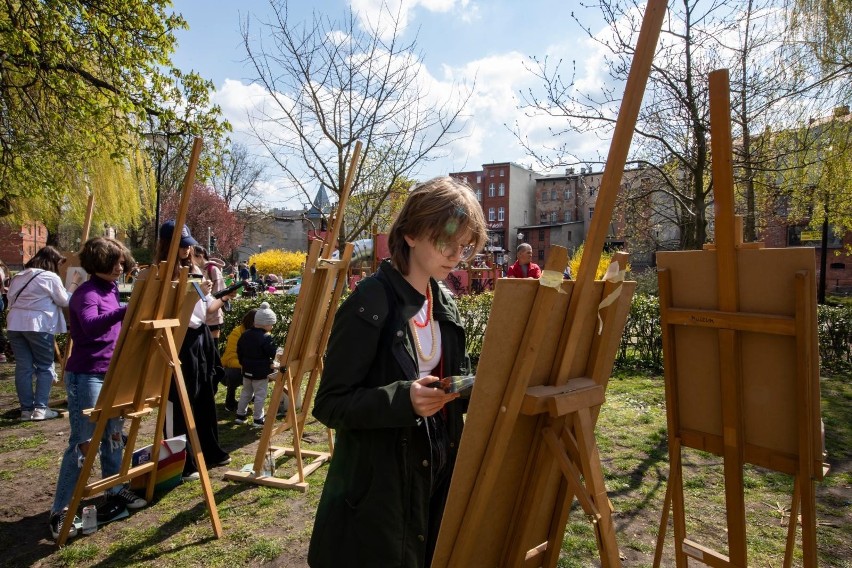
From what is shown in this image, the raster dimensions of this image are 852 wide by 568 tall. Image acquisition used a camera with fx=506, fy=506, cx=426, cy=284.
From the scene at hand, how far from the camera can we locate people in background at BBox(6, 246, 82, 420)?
570cm

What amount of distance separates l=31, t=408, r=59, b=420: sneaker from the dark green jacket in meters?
6.14

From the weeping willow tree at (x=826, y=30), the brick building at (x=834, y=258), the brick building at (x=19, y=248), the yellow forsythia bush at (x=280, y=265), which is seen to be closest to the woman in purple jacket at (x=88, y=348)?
the weeping willow tree at (x=826, y=30)

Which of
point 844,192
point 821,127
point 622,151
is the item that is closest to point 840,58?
point 821,127

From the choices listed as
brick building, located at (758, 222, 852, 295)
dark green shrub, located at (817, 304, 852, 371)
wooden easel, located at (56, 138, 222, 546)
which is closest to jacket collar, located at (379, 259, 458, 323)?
wooden easel, located at (56, 138, 222, 546)

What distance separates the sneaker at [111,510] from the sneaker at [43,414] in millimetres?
3246

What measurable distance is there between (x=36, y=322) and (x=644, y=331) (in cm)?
886

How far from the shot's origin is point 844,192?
44.0ft

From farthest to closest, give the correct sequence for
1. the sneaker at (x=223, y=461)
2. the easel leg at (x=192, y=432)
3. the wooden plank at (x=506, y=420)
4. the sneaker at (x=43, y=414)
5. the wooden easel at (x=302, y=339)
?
1. the sneaker at (x=43, y=414)
2. the sneaker at (x=223, y=461)
3. the wooden easel at (x=302, y=339)
4. the easel leg at (x=192, y=432)
5. the wooden plank at (x=506, y=420)

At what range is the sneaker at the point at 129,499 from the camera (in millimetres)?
3685

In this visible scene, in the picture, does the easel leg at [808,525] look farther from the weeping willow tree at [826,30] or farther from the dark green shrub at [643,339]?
the weeping willow tree at [826,30]

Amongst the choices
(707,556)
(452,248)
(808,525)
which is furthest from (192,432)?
(808,525)

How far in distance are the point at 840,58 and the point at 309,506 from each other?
33.3ft

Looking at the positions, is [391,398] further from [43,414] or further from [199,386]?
[43,414]

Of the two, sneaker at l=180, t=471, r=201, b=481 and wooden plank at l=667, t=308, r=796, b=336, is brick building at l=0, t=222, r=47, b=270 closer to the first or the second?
sneaker at l=180, t=471, r=201, b=481
